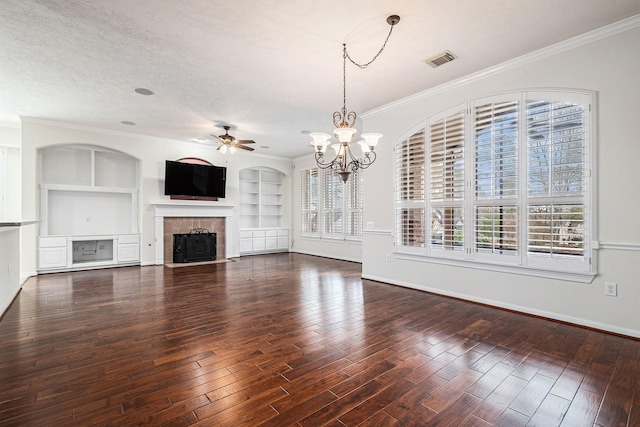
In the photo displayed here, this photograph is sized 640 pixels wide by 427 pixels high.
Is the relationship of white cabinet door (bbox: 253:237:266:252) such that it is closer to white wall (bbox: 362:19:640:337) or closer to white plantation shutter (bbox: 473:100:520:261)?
white wall (bbox: 362:19:640:337)

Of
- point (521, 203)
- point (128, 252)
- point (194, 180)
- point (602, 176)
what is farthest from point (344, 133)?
point (128, 252)

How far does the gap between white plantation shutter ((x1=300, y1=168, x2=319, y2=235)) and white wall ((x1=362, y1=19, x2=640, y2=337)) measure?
208 inches

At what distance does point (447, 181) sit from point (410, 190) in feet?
2.08

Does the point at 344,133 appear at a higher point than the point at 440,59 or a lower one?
lower

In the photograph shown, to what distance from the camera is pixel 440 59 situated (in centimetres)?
364

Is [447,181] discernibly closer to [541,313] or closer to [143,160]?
[541,313]

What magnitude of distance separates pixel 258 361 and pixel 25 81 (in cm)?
502

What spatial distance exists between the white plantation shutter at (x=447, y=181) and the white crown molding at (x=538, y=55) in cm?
43

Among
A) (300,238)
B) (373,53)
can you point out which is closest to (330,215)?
(300,238)

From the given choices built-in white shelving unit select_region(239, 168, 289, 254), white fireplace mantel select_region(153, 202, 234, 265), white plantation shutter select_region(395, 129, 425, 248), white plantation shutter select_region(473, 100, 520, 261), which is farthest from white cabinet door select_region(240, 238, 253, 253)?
white plantation shutter select_region(473, 100, 520, 261)

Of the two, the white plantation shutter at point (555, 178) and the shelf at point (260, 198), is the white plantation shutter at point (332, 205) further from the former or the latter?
the white plantation shutter at point (555, 178)

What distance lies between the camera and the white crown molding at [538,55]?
2997mm

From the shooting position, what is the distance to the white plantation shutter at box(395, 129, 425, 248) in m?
4.71

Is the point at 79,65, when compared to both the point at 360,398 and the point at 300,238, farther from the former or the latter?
the point at 300,238
